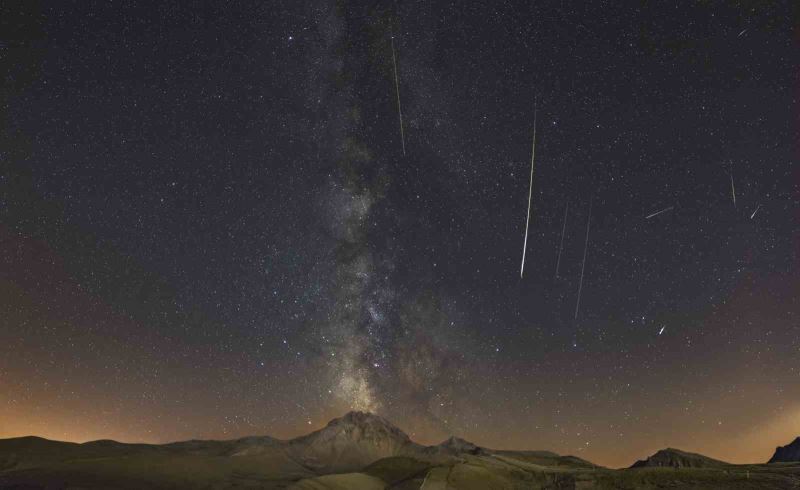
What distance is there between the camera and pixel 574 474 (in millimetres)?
39094

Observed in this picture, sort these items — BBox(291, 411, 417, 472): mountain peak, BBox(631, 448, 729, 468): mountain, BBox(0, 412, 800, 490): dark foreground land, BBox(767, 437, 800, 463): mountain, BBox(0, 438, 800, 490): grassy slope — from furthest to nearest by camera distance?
BBox(291, 411, 417, 472): mountain peak → BBox(767, 437, 800, 463): mountain → BBox(631, 448, 729, 468): mountain → BBox(0, 412, 800, 490): dark foreground land → BBox(0, 438, 800, 490): grassy slope

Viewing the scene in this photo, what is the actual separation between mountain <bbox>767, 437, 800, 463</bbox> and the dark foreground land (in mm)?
23024

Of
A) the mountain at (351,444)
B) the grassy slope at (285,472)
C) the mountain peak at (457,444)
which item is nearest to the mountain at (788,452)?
the grassy slope at (285,472)

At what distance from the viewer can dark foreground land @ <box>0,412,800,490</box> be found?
35594 mm

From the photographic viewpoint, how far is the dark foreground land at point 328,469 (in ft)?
117

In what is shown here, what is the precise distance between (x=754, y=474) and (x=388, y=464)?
39339 millimetres

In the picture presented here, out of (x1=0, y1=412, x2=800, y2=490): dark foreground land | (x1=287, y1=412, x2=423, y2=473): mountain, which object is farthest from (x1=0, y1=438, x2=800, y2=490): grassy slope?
(x1=287, y1=412, x2=423, y2=473): mountain

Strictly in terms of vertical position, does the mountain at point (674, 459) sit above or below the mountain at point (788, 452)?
below

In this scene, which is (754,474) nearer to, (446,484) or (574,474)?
(574,474)

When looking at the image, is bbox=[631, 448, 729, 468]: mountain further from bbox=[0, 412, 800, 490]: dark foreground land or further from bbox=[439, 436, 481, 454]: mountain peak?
bbox=[439, 436, 481, 454]: mountain peak

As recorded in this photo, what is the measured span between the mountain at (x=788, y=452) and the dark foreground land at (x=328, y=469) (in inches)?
906

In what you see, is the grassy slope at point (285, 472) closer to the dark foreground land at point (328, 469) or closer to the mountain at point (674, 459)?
the dark foreground land at point (328, 469)

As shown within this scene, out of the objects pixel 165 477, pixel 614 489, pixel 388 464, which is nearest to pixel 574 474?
pixel 614 489

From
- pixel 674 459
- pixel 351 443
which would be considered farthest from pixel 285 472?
pixel 674 459
